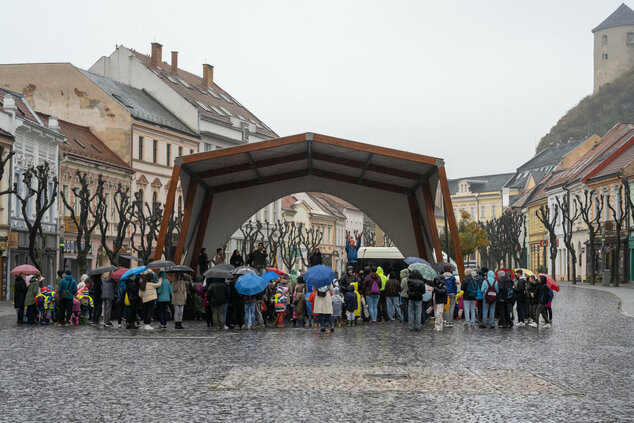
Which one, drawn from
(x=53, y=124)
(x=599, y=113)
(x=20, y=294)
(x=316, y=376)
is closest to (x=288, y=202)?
(x=53, y=124)

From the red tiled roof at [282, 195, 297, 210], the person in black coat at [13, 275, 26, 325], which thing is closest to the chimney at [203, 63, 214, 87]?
the red tiled roof at [282, 195, 297, 210]

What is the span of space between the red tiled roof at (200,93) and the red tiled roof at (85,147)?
1040cm

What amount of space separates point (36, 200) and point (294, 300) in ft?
54.7

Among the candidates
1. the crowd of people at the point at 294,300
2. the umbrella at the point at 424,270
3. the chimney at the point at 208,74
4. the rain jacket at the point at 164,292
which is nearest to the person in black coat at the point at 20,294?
the crowd of people at the point at 294,300

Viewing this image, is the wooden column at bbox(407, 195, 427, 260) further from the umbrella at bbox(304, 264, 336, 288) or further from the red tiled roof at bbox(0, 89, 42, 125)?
the red tiled roof at bbox(0, 89, 42, 125)

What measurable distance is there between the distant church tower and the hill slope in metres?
2.43

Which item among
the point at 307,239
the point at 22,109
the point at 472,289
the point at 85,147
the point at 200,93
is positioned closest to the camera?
the point at 472,289

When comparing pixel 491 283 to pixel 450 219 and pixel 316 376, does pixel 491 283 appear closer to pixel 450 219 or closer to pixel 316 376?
pixel 450 219

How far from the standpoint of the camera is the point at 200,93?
80.5 m

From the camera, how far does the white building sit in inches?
1869

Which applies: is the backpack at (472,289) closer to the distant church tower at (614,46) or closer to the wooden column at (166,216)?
the wooden column at (166,216)

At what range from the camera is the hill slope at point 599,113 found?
145m

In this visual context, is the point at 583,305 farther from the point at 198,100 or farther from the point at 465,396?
the point at 198,100

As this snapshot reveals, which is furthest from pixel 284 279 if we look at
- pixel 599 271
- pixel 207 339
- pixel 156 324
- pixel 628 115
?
pixel 628 115
